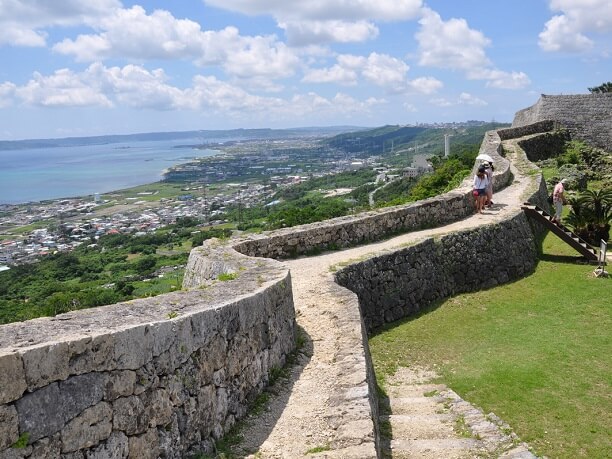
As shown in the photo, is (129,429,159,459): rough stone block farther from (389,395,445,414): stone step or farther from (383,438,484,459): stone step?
(389,395,445,414): stone step

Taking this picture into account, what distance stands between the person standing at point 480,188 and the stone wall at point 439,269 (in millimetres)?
1093

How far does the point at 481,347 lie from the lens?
32.0 ft

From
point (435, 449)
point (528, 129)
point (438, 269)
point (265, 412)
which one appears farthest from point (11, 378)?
point (528, 129)

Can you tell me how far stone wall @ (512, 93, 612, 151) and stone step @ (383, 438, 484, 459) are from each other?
28.9 m

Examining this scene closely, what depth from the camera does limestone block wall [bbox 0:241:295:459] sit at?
337 centimetres

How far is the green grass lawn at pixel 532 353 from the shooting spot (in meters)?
7.09

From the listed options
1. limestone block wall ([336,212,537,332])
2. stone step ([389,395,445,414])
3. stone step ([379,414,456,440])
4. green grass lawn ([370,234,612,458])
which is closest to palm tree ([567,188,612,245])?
limestone block wall ([336,212,537,332])

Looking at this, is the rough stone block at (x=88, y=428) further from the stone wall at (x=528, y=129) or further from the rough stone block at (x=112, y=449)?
the stone wall at (x=528, y=129)

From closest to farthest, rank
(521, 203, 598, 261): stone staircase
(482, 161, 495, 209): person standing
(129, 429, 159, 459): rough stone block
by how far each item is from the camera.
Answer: (129, 429, 159, 459): rough stone block < (521, 203, 598, 261): stone staircase < (482, 161, 495, 209): person standing

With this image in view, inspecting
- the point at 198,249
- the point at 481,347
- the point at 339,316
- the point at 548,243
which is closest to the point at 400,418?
the point at 339,316

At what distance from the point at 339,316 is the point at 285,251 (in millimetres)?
3798

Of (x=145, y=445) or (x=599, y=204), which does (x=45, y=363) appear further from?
(x=599, y=204)

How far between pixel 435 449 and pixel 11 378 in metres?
4.54

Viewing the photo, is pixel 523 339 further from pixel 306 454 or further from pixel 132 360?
pixel 132 360
